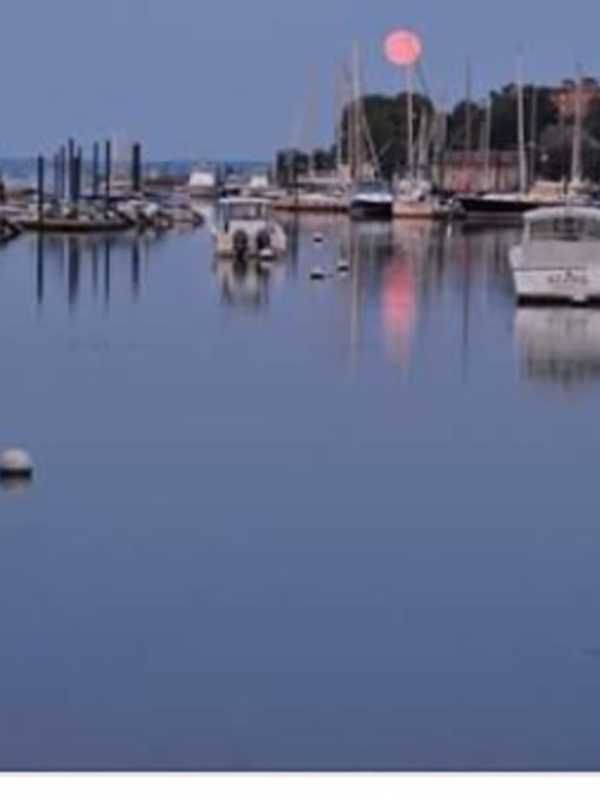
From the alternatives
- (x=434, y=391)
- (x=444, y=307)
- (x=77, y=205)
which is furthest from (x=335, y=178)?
(x=434, y=391)

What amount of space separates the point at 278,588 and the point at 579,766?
212 cm

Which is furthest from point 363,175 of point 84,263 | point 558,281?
point 558,281

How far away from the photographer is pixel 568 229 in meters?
18.6

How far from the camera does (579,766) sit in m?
4.75

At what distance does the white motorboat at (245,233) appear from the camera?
26844mm

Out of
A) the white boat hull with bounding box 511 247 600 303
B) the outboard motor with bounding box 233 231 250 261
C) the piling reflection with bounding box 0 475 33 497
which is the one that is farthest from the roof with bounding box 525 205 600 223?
the piling reflection with bounding box 0 475 33 497

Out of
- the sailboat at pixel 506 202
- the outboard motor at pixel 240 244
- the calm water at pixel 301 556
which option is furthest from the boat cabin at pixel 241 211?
the sailboat at pixel 506 202

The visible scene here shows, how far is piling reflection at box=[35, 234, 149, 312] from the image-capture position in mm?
22922

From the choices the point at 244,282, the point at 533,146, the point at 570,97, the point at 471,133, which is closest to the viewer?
the point at 244,282

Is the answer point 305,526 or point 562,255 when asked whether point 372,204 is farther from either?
point 305,526

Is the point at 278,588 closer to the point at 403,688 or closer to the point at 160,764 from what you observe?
the point at 403,688

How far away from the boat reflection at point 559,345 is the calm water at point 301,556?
2.5 inches

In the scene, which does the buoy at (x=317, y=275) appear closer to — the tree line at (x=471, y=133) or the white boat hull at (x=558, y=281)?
the white boat hull at (x=558, y=281)

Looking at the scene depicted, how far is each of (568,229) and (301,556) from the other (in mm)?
11646
